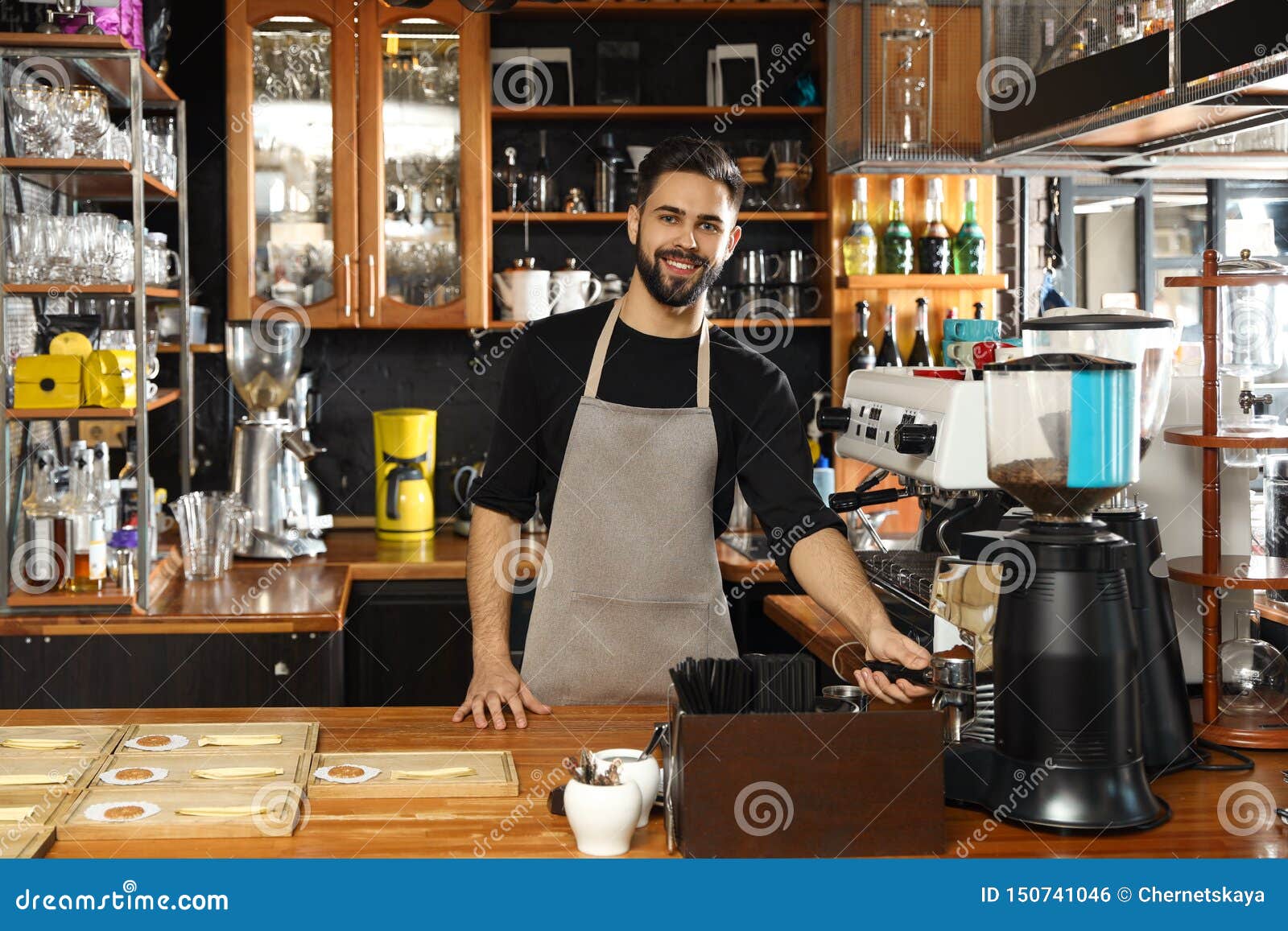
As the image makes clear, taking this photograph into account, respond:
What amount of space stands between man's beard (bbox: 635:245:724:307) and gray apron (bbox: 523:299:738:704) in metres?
0.20

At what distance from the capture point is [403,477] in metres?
4.00

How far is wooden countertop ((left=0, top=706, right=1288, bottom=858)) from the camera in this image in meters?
1.37

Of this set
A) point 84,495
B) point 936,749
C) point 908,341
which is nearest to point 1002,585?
point 936,749

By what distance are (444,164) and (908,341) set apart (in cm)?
150

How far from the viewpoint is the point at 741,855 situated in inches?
52.6

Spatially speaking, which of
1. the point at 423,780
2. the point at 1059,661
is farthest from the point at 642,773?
the point at 1059,661

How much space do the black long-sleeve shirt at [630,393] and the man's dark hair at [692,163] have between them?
0.89ft

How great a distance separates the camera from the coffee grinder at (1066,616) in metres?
1.39

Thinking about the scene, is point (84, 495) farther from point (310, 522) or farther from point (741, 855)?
point (741, 855)

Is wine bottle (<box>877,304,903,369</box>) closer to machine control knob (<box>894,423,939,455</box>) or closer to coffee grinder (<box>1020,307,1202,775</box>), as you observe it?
machine control knob (<box>894,423,939,455</box>)

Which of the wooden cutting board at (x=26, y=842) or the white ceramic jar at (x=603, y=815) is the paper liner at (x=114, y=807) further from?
the white ceramic jar at (x=603, y=815)

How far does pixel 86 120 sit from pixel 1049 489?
2.34 meters

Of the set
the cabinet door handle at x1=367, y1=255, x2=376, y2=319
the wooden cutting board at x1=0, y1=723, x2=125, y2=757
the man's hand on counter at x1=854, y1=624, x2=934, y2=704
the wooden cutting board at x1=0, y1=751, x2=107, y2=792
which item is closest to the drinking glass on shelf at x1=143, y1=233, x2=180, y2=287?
the cabinet door handle at x1=367, y1=255, x2=376, y2=319

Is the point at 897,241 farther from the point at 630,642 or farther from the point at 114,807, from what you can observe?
the point at 114,807
